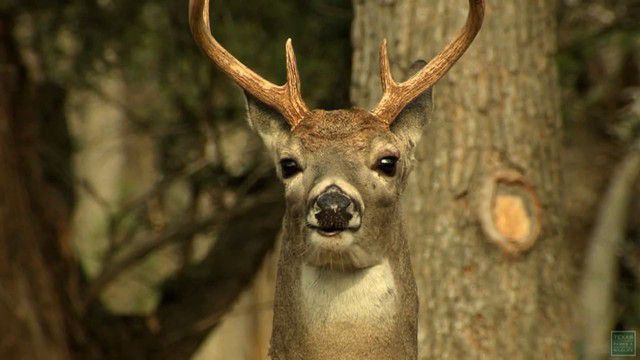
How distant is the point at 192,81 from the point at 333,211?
6393 millimetres

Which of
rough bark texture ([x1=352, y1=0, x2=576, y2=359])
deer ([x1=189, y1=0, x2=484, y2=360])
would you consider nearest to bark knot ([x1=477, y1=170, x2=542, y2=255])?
rough bark texture ([x1=352, y1=0, x2=576, y2=359])

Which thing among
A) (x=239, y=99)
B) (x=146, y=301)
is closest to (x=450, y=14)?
(x=239, y=99)

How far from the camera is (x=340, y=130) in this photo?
5770mm

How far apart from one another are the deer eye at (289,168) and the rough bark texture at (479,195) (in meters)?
2.36

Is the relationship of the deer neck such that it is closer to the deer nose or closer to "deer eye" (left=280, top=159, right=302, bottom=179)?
"deer eye" (left=280, top=159, right=302, bottom=179)

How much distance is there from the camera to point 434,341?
802 cm

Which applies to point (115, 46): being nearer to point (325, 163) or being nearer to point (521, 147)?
point (521, 147)

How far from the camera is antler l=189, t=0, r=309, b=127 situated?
598 centimetres

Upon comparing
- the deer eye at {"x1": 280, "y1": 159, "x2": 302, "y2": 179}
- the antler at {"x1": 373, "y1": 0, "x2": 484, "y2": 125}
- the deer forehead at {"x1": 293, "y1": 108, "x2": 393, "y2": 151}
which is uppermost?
the antler at {"x1": 373, "y1": 0, "x2": 484, "y2": 125}

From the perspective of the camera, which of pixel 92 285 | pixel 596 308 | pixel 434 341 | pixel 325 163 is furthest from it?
pixel 596 308

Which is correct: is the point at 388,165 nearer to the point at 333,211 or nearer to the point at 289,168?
the point at 289,168

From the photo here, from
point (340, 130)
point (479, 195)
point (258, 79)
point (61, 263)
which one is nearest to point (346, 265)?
point (340, 130)

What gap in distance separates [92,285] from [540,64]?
3.97 m

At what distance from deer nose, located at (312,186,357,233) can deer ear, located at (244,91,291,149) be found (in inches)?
28.1
